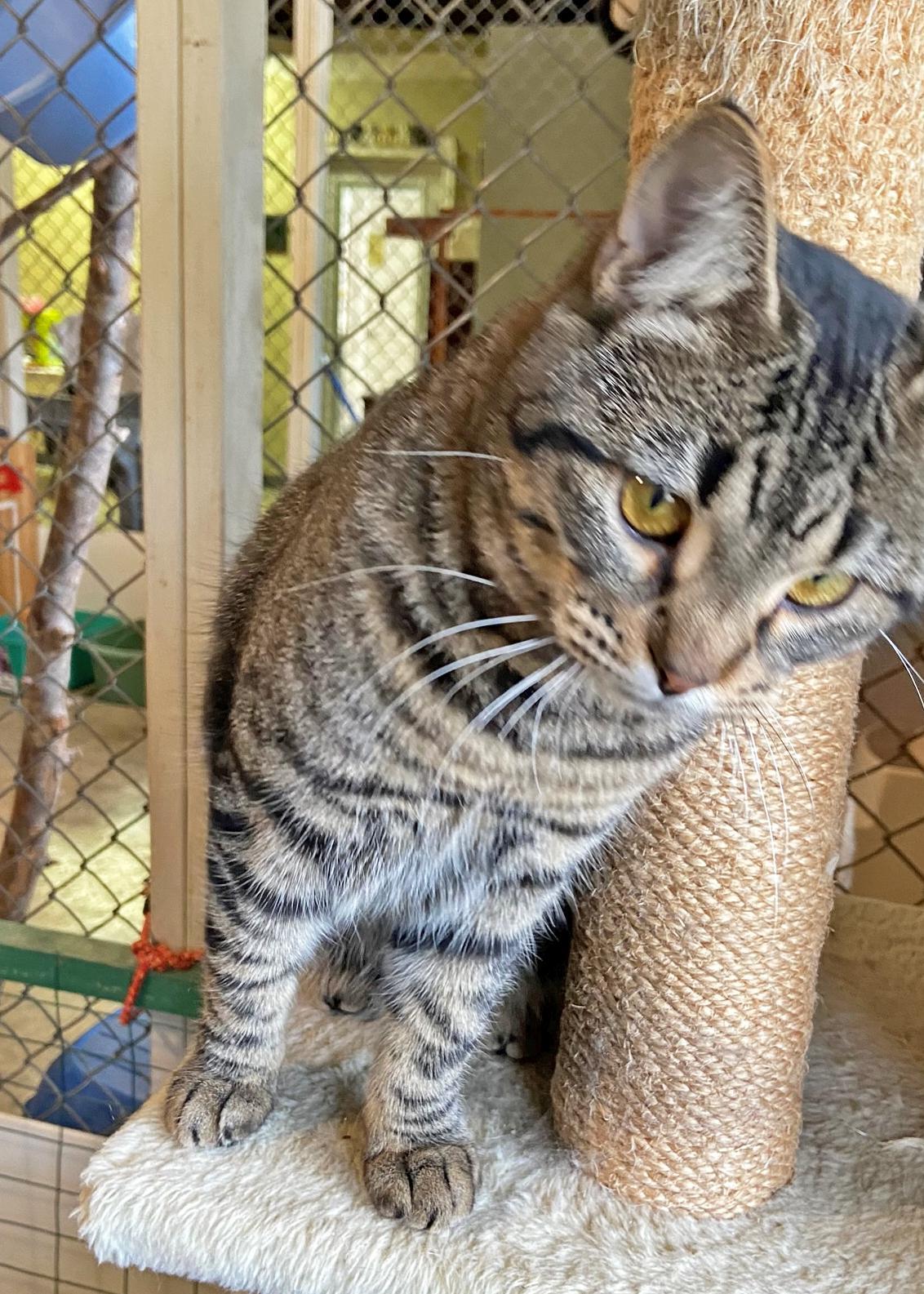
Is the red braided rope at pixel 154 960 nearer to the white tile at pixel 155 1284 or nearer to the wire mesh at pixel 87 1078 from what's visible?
the wire mesh at pixel 87 1078

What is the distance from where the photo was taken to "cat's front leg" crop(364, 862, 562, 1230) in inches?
30.2

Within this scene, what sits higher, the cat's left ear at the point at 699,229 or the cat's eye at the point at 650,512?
the cat's left ear at the point at 699,229

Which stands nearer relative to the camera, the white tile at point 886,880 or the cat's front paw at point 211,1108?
the cat's front paw at point 211,1108

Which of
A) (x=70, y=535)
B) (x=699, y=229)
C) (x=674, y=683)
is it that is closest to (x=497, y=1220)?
(x=674, y=683)

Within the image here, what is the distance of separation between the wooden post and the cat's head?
52 centimetres

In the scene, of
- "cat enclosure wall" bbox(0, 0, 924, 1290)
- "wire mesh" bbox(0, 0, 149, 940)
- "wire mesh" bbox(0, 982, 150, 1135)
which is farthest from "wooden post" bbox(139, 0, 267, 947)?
"wire mesh" bbox(0, 982, 150, 1135)

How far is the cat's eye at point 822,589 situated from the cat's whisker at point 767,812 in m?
0.13

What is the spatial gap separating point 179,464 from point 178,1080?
0.59 meters

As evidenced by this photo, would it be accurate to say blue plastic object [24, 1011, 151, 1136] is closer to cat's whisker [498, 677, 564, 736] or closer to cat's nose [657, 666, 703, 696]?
cat's whisker [498, 677, 564, 736]

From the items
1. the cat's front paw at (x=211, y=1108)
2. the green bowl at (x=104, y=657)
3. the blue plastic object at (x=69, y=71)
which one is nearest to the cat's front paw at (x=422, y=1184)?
the cat's front paw at (x=211, y=1108)

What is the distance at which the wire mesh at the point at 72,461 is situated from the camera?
→ 3.59 feet

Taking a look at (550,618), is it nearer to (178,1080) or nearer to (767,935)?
(767,935)

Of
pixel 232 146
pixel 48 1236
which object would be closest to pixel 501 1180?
pixel 48 1236

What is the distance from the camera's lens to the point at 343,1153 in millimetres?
809
